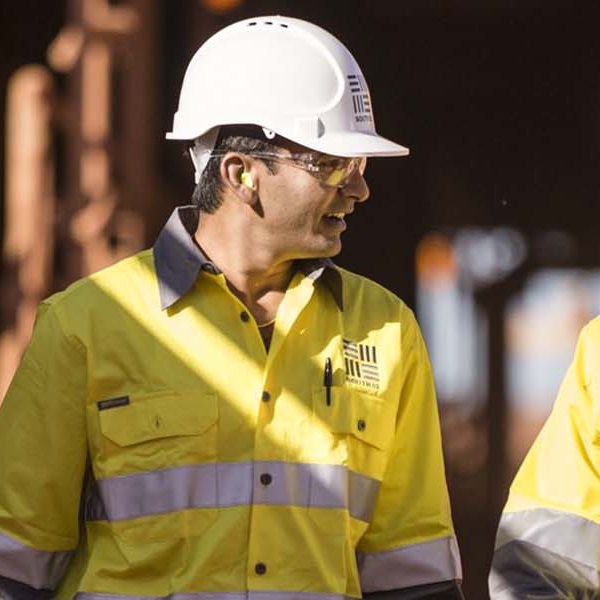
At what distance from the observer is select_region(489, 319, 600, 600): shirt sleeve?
13.8ft

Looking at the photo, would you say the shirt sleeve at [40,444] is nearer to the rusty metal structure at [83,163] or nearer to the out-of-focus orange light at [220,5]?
the rusty metal structure at [83,163]

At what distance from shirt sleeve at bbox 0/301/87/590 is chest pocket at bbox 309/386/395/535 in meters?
0.53

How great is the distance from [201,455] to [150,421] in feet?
0.45

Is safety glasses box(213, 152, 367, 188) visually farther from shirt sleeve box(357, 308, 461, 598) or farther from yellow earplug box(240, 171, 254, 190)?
shirt sleeve box(357, 308, 461, 598)

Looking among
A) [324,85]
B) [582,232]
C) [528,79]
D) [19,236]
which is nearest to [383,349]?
[324,85]

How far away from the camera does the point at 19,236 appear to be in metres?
9.89

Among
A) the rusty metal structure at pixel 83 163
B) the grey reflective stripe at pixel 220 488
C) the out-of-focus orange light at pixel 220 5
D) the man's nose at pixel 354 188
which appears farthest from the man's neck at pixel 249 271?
the out-of-focus orange light at pixel 220 5

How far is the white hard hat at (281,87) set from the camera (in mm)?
4512

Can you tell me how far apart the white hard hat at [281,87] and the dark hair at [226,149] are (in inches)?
1.0

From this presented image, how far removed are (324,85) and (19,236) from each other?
5.51 m

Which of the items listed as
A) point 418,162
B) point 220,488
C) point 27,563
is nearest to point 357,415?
point 220,488

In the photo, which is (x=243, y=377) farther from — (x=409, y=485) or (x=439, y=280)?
(x=439, y=280)

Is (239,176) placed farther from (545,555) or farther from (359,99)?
(545,555)

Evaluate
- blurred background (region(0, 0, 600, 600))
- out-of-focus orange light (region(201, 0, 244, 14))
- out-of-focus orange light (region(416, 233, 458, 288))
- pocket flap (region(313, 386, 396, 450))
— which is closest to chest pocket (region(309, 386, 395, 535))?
pocket flap (region(313, 386, 396, 450))
